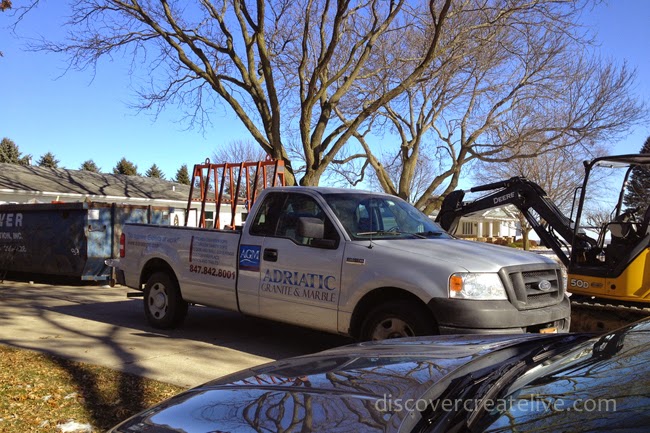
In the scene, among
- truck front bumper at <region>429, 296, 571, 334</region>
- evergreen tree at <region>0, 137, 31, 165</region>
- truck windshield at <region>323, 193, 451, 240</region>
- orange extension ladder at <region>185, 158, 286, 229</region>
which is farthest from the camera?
evergreen tree at <region>0, 137, 31, 165</region>

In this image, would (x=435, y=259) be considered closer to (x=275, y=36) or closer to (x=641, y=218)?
(x=641, y=218)

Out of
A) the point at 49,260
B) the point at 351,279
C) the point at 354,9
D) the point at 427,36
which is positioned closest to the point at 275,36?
the point at 354,9

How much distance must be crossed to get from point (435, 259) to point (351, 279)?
0.94 m

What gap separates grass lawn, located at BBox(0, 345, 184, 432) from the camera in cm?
457

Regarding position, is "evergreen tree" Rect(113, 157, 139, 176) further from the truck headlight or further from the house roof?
the truck headlight

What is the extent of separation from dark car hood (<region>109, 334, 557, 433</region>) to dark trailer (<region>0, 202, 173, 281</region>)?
12.5m

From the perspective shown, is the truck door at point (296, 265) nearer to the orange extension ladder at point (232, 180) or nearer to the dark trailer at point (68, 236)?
the orange extension ladder at point (232, 180)

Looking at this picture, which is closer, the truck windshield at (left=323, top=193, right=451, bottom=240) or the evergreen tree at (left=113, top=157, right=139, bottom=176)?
the truck windshield at (left=323, top=193, right=451, bottom=240)

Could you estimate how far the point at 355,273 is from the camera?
19.8ft

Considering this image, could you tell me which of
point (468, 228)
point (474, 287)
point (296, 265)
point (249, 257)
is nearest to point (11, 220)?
point (249, 257)

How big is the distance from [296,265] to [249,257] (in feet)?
2.65

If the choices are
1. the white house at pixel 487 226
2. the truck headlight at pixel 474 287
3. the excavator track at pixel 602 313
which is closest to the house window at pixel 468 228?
the white house at pixel 487 226

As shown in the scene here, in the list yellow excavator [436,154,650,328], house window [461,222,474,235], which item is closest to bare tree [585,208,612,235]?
yellow excavator [436,154,650,328]

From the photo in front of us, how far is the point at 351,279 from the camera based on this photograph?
6.06m
